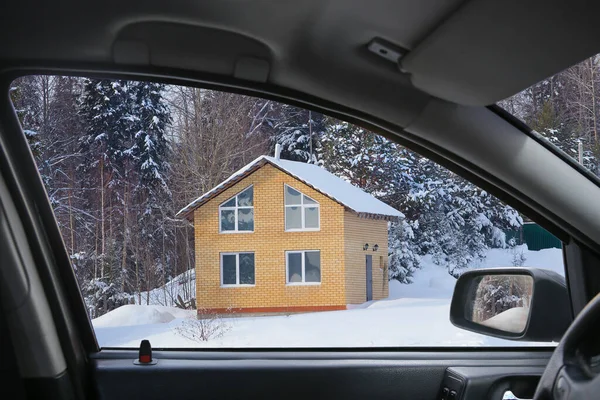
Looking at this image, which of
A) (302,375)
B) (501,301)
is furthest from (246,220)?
(501,301)

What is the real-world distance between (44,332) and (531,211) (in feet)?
4.59

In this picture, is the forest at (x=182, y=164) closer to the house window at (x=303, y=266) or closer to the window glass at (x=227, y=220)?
the window glass at (x=227, y=220)

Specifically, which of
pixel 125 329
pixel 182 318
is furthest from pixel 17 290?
pixel 182 318

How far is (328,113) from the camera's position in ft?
7.23

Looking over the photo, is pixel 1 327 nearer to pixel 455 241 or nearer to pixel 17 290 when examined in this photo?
pixel 17 290

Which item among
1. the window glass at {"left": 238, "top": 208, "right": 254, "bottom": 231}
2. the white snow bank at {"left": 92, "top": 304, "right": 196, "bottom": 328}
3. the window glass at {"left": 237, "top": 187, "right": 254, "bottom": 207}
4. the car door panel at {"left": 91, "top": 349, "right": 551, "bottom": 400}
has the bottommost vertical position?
the car door panel at {"left": 91, "top": 349, "right": 551, "bottom": 400}

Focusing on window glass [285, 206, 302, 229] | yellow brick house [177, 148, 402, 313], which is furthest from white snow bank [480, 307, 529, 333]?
window glass [285, 206, 302, 229]

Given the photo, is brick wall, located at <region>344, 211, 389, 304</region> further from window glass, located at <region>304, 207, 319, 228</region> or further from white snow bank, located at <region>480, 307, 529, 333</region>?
white snow bank, located at <region>480, 307, 529, 333</region>

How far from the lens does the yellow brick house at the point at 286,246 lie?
107 inches

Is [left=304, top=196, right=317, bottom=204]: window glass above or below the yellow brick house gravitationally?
above

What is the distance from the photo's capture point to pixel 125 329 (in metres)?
2.54

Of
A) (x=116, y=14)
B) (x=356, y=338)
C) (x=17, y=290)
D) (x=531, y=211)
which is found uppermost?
(x=116, y=14)

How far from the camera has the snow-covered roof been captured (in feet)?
8.64

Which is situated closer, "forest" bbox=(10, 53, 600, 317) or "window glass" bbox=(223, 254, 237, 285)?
"forest" bbox=(10, 53, 600, 317)
